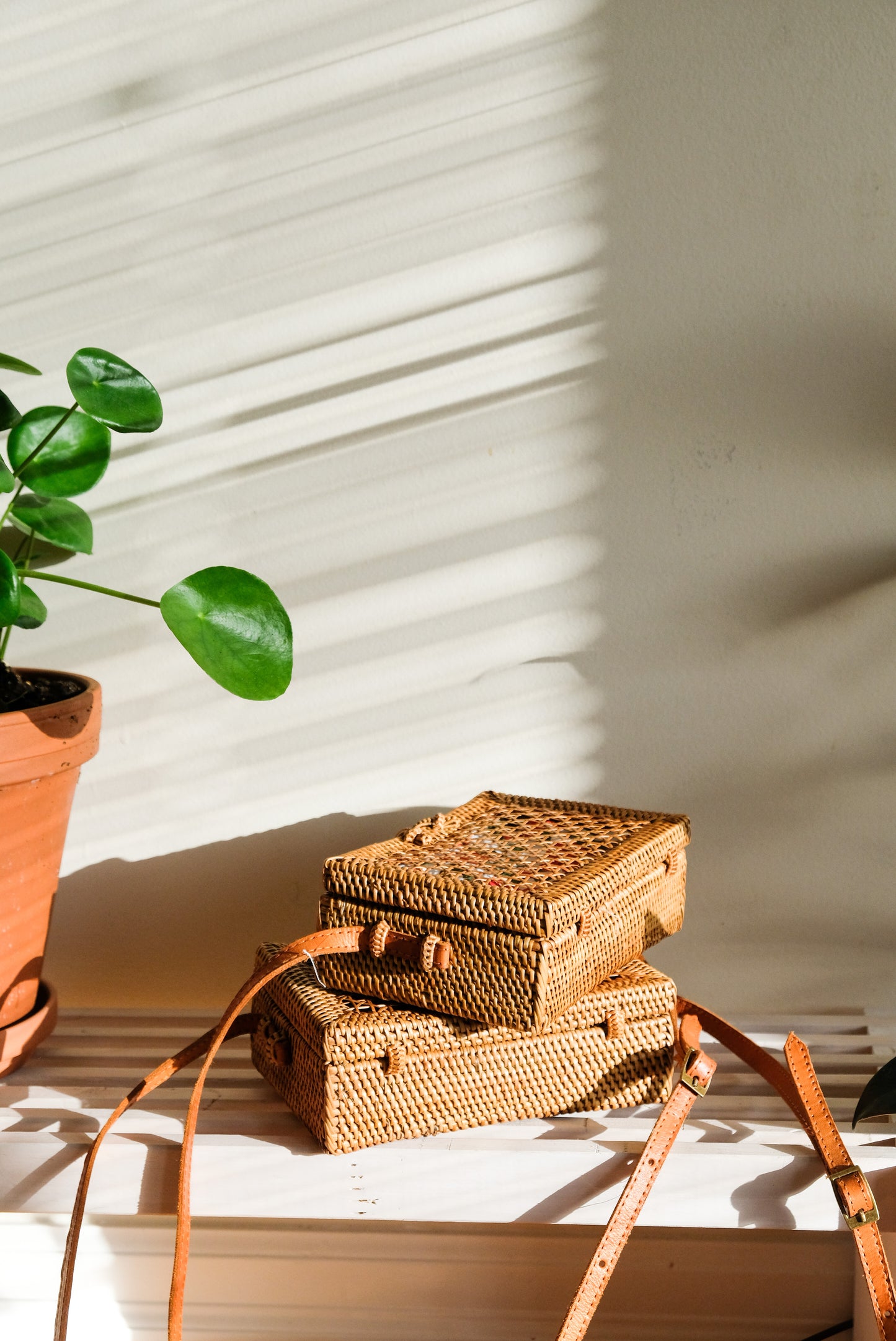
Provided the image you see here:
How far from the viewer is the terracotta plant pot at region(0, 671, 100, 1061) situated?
90cm

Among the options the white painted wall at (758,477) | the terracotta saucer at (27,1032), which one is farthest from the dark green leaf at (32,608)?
the white painted wall at (758,477)

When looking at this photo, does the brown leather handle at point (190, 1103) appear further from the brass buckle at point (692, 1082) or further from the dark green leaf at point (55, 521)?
the dark green leaf at point (55, 521)

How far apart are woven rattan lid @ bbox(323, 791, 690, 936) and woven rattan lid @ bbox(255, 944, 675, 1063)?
0.28 ft

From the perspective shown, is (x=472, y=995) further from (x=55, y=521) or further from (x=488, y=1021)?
(x=55, y=521)

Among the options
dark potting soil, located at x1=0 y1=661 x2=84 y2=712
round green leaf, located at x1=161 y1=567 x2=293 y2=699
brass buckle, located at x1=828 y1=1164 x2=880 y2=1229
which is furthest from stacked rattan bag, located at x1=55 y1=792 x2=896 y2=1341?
dark potting soil, located at x1=0 y1=661 x2=84 y2=712

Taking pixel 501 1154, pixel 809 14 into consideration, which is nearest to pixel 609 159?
pixel 809 14

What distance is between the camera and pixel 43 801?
3.12ft

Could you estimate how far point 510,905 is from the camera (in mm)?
810

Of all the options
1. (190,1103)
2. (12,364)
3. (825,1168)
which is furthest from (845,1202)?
(12,364)

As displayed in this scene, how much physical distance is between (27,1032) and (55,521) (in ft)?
1.60

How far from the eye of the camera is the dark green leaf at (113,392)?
2.99 feet

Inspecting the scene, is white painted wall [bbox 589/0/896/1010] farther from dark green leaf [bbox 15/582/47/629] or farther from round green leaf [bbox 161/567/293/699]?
dark green leaf [bbox 15/582/47/629]

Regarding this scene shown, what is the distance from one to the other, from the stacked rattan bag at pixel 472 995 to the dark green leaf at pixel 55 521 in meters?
0.41

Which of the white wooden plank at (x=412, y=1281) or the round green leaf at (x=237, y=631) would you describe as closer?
the round green leaf at (x=237, y=631)
